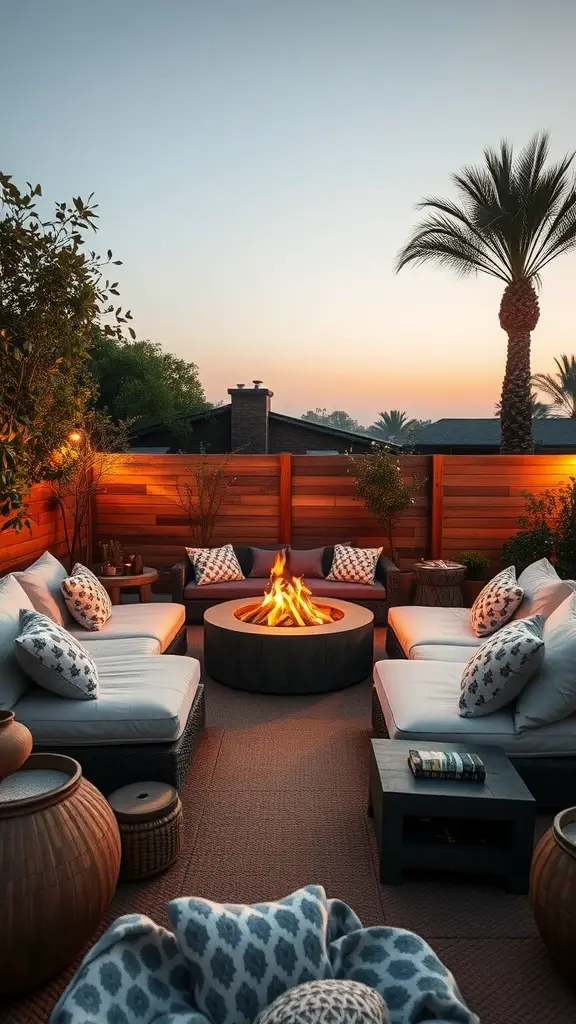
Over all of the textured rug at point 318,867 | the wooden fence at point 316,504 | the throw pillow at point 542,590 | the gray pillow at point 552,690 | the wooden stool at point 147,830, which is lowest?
the textured rug at point 318,867

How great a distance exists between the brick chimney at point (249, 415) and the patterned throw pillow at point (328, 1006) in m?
13.2

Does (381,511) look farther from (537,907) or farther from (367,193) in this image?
(537,907)

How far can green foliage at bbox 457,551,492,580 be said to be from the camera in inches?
281

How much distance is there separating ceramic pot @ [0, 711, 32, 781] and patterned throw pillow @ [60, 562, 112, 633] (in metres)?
2.51

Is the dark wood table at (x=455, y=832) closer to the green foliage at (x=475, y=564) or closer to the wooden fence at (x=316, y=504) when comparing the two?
the green foliage at (x=475, y=564)

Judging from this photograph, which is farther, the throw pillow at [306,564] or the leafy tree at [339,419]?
the leafy tree at [339,419]

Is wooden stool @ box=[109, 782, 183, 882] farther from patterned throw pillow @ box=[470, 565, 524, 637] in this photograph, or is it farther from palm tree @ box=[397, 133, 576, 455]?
palm tree @ box=[397, 133, 576, 455]

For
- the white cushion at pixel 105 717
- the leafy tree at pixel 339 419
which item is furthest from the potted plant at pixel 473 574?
the leafy tree at pixel 339 419

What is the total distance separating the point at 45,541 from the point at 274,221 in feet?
18.2

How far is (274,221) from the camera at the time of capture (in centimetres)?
908

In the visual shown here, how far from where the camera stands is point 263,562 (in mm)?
7004

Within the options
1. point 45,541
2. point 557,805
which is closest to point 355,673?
point 557,805

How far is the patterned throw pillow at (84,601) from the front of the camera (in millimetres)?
4578

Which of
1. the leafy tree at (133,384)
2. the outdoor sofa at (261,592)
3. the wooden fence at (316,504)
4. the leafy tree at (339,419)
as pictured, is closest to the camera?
the outdoor sofa at (261,592)
